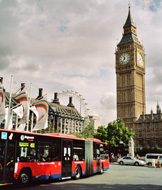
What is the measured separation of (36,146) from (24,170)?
1.47 m

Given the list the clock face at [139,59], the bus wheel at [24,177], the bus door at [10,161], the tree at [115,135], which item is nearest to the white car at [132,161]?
the tree at [115,135]

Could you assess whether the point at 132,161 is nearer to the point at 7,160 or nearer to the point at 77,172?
the point at 77,172

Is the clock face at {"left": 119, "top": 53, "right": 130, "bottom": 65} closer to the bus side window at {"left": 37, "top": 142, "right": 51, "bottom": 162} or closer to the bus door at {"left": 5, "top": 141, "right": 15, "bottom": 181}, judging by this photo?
the bus side window at {"left": 37, "top": 142, "right": 51, "bottom": 162}

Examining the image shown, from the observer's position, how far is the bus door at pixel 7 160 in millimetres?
12418

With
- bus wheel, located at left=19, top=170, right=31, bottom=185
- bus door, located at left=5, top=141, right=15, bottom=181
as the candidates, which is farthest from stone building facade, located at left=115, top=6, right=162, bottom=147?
bus door, located at left=5, top=141, right=15, bottom=181

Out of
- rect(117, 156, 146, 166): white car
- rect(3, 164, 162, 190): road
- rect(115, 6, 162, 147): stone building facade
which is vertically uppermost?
rect(115, 6, 162, 147): stone building facade

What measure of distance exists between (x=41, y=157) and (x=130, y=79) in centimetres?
9620

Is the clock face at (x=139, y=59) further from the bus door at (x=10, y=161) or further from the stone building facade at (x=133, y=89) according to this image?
the bus door at (x=10, y=161)

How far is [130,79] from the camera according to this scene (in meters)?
108

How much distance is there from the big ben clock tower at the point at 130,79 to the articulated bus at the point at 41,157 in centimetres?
8557

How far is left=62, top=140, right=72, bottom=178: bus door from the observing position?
55.3ft

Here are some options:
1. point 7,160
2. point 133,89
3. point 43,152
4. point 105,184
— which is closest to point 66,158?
point 43,152

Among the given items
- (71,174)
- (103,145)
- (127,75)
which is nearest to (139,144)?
(127,75)

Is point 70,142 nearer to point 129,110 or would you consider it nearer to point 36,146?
point 36,146
